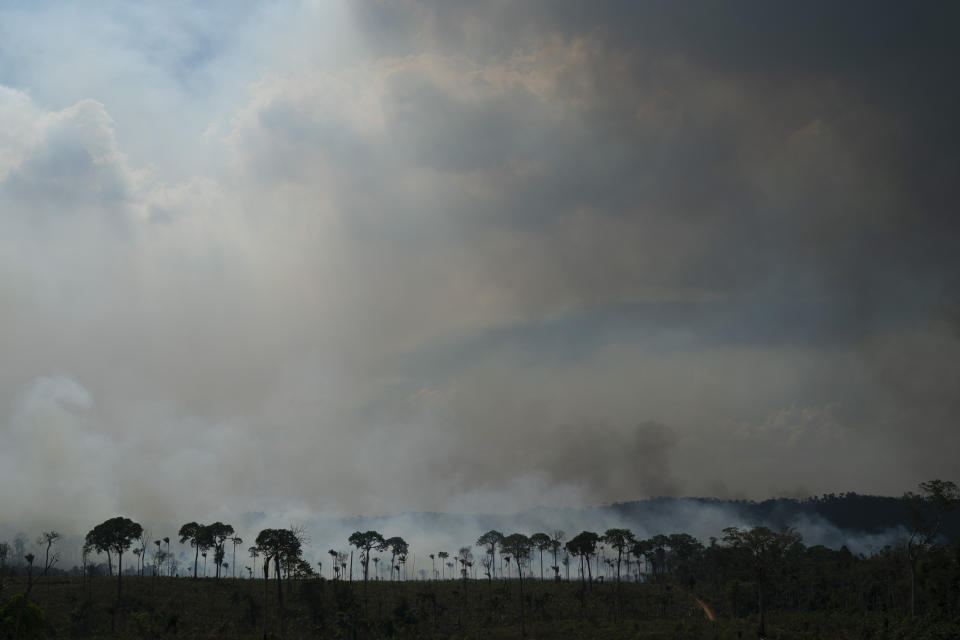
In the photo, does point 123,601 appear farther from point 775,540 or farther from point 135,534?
point 775,540

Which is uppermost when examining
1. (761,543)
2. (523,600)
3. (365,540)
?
(761,543)

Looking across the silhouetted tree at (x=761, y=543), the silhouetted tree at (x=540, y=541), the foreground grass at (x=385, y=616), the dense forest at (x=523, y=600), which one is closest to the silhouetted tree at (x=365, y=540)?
the dense forest at (x=523, y=600)

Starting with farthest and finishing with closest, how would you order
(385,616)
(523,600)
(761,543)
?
(523,600), (385,616), (761,543)

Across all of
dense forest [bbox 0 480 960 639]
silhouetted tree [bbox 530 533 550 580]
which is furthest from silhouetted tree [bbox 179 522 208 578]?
silhouetted tree [bbox 530 533 550 580]

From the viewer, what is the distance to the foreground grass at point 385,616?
303ft

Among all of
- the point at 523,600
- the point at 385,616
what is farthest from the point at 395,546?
the point at 385,616

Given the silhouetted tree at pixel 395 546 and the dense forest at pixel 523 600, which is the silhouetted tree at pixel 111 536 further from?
the silhouetted tree at pixel 395 546

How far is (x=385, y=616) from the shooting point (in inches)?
4269

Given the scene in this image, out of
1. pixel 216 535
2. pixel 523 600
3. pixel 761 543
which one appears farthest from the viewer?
pixel 216 535

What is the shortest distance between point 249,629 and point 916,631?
93.9m

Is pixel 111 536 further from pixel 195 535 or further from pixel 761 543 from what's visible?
pixel 761 543

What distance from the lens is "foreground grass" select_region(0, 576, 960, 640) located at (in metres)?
92.4

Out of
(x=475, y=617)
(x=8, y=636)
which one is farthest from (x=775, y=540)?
(x=8, y=636)

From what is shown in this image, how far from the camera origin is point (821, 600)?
140 meters
